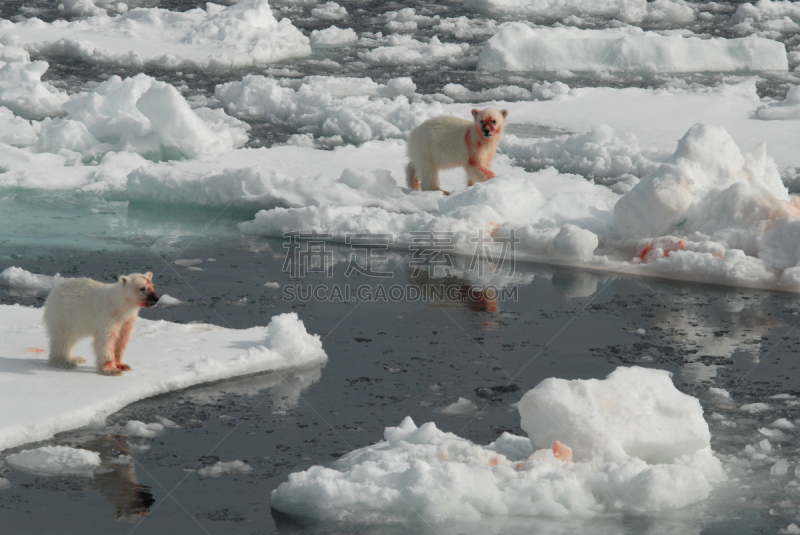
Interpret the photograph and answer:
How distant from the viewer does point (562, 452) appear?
4.03 meters

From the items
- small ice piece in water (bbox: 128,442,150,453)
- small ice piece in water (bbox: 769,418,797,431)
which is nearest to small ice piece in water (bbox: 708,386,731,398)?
small ice piece in water (bbox: 769,418,797,431)

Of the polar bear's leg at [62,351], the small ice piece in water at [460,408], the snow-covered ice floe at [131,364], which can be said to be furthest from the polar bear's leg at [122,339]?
the small ice piece in water at [460,408]

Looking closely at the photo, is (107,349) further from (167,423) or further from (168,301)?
(168,301)

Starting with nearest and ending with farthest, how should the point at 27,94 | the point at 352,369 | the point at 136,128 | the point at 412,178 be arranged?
the point at 352,369, the point at 412,178, the point at 136,128, the point at 27,94

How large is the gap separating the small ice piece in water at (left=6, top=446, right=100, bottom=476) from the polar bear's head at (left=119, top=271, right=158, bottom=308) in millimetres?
890

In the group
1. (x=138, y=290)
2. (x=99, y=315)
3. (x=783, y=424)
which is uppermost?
(x=138, y=290)

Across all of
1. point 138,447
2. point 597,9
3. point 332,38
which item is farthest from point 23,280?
point 597,9

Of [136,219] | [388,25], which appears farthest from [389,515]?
[388,25]

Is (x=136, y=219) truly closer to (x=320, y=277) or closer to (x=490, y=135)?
(x=320, y=277)

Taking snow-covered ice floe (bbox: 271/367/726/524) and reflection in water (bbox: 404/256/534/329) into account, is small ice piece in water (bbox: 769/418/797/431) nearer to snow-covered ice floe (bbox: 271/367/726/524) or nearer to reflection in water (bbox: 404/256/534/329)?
snow-covered ice floe (bbox: 271/367/726/524)

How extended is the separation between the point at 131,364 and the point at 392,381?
1.45 m

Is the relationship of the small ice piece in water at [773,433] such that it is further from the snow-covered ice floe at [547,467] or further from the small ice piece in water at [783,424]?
the snow-covered ice floe at [547,467]

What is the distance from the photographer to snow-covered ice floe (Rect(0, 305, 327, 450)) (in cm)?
450

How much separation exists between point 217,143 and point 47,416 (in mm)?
5880
